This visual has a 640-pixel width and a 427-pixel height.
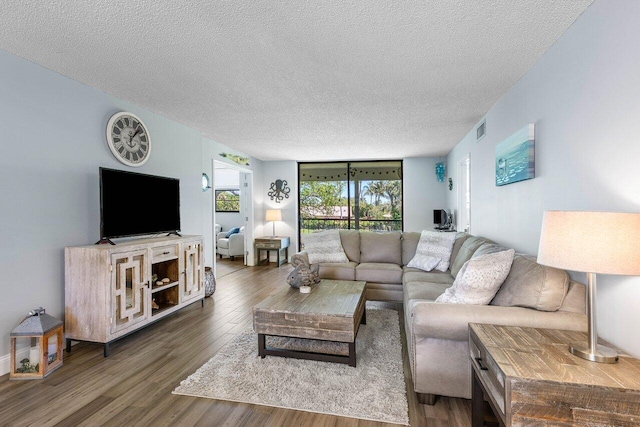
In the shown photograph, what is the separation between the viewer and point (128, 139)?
10.8 feet

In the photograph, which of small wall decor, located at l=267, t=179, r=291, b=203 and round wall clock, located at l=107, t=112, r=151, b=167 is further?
small wall decor, located at l=267, t=179, r=291, b=203

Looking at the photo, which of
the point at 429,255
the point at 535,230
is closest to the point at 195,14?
the point at 535,230

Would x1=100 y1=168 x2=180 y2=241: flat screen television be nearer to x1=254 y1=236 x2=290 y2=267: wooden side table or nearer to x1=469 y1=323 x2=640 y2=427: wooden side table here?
x1=254 y1=236 x2=290 y2=267: wooden side table

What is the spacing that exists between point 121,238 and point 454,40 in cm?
353

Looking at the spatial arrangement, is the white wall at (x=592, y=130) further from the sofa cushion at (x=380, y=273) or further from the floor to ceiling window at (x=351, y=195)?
the floor to ceiling window at (x=351, y=195)

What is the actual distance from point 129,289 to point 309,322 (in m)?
1.80

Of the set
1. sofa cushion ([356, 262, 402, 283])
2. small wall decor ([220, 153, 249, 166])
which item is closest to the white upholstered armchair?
small wall decor ([220, 153, 249, 166])

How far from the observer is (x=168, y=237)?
3.47 metres

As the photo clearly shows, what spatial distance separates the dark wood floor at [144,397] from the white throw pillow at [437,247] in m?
1.63

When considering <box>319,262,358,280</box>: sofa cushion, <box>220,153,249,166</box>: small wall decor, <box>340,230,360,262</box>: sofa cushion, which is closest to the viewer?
<box>319,262,358,280</box>: sofa cushion

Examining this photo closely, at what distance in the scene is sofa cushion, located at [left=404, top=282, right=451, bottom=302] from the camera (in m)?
2.56

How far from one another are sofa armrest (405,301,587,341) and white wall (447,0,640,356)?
209 millimetres

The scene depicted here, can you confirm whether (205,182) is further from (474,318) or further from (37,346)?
(474,318)

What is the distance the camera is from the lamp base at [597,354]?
1223 millimetres
